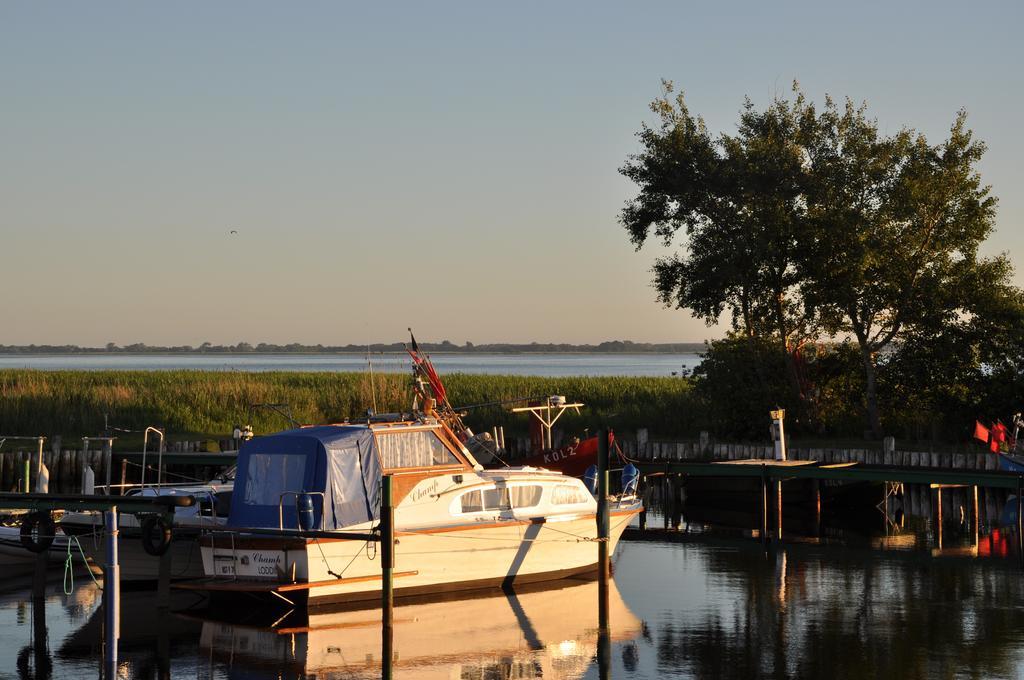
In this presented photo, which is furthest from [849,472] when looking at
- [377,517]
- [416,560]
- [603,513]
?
[377,517]

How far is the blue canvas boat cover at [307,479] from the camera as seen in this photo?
24125 millimetres

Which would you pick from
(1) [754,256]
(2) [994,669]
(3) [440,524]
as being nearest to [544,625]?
(3) [440,524]

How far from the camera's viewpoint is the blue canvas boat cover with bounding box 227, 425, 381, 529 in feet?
79.2

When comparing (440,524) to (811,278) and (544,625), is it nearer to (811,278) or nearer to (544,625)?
(544,625)

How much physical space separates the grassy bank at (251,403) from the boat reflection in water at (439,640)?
26.0 metres

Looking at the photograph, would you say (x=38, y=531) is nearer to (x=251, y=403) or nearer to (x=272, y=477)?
(x=272, y=477)

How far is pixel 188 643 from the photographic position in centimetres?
2205

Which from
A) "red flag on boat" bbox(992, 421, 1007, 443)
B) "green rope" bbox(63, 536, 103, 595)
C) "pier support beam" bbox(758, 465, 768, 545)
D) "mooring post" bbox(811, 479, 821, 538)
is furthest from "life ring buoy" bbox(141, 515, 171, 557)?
"red flag on boat" bbox(992, 421, 1007, 443)

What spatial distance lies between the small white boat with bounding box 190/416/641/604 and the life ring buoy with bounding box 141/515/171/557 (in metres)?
0.90

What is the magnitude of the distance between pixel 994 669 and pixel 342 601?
11.5 metres

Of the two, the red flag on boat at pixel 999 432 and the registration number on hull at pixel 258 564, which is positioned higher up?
the red flag on boat at pixel 999 432

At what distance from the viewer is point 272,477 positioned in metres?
24.4

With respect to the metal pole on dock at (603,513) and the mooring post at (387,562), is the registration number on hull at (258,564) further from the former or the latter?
the metal pole on dock at (603,513)

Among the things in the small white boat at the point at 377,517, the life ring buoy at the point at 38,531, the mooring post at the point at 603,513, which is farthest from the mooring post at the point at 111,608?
the mooring post at the point at 603,513
